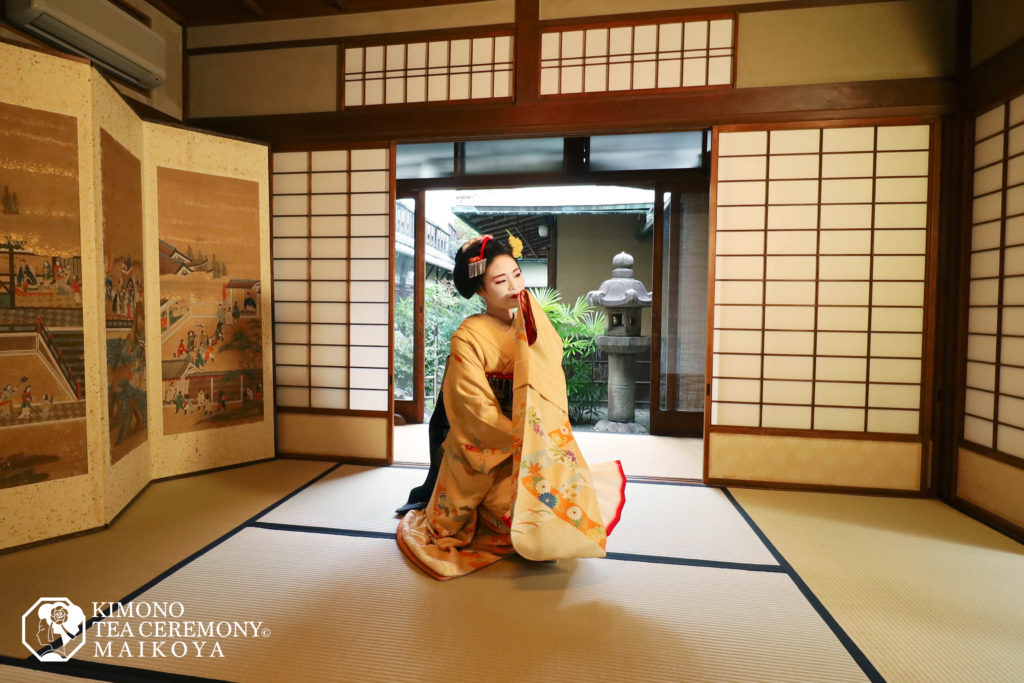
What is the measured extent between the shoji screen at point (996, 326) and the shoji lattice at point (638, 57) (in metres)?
1.41

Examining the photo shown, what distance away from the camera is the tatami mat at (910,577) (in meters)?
1.58

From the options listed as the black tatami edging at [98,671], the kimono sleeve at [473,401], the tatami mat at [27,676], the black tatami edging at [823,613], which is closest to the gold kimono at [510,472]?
the kimono sleeve at [473,401]

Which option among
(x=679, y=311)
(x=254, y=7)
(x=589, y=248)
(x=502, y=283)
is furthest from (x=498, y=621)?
(x=589, y=248)

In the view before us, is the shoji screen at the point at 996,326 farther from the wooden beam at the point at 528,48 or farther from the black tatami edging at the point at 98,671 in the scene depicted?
the black tatami edging at the point at 98,671

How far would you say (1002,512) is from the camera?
2566 millimetres

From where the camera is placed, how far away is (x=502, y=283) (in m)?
2.29

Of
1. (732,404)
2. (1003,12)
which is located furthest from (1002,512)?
(1003,12)

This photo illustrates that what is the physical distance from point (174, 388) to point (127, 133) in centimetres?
145

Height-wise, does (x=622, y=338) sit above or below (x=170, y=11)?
below

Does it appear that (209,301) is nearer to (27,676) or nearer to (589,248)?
(27,676)

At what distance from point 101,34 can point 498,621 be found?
3609 mm

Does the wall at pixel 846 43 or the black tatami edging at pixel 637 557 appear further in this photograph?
the wall at pixel 846 43

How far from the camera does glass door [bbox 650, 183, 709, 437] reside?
4.56 metres

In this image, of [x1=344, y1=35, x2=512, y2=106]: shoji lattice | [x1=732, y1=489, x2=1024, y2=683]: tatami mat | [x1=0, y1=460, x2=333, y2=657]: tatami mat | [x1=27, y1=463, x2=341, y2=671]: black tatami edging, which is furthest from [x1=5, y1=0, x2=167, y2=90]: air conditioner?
[x1=732, y1=489, x2=1024, y2=683]: tatami mat
